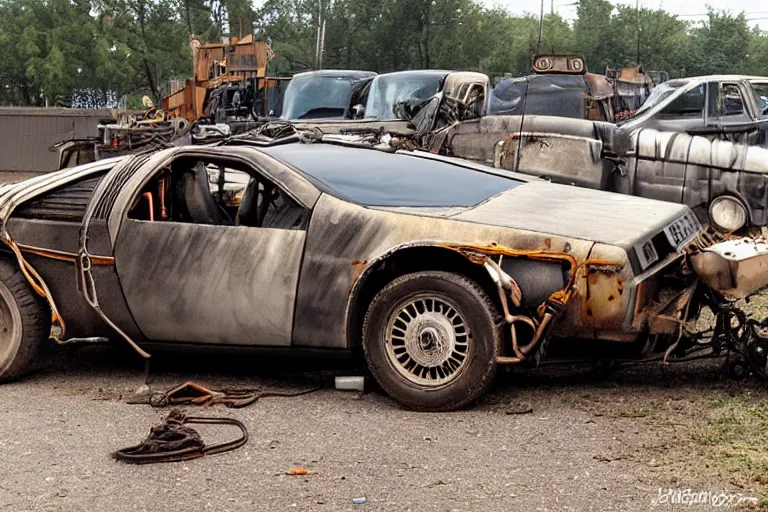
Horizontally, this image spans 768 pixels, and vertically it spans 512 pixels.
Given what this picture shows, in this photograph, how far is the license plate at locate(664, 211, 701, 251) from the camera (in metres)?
6.29

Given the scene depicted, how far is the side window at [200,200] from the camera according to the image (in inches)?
263

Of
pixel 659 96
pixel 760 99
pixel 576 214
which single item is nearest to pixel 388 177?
pixel 576 214

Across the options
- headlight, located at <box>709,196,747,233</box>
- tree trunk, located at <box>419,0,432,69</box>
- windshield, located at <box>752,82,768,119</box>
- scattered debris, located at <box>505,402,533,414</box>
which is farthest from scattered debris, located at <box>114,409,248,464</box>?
tree trunk, located at <box>419,0,432,69</box>

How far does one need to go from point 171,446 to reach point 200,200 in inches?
78.3

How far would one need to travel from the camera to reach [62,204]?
269 inches

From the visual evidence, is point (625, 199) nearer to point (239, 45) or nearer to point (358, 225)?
point (358, 225)

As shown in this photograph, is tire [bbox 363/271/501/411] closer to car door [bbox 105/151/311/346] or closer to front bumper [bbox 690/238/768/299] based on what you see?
car door [bbox 105/151/311/346]

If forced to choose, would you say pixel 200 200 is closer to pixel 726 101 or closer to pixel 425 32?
pixel 726 101

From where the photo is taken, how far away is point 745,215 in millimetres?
11844

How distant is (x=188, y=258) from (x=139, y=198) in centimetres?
54

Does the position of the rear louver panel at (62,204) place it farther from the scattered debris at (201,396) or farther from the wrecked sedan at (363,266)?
the scattered debris at (201,396)

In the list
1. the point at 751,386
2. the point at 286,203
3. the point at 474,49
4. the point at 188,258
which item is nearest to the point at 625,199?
the point at 751,386

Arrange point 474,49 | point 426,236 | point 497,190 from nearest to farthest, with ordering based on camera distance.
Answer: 1. point 426,236
2. point 497,190
3. point 474,49

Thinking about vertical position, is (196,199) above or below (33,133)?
above
